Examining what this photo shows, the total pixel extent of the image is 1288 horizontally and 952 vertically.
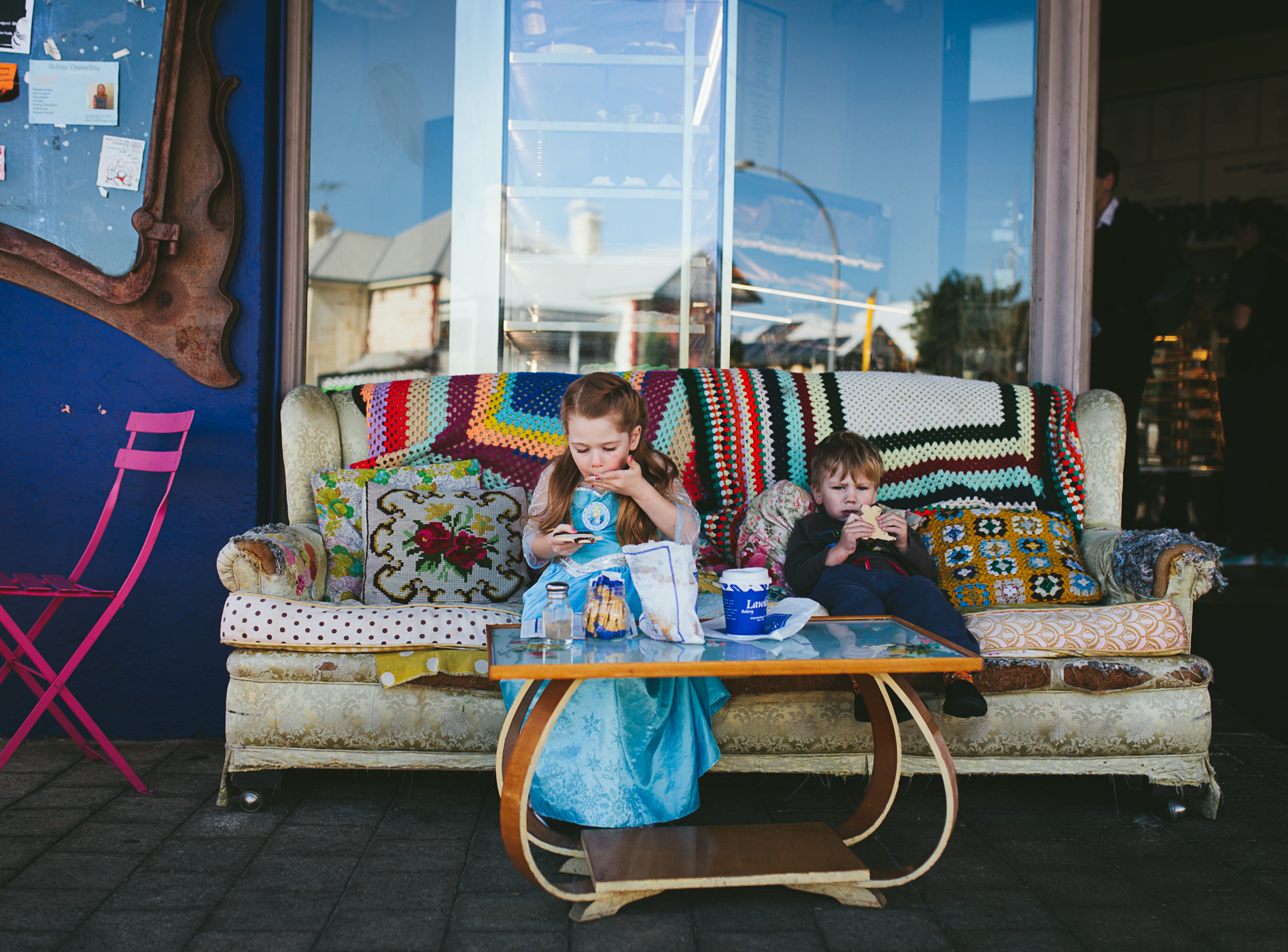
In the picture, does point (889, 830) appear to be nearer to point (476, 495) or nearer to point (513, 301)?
point (476, 495)

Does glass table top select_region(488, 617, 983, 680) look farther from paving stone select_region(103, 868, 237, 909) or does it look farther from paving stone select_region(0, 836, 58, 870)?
paving stone select_region(0, 836, 58, 870)

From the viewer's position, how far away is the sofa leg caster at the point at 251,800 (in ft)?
7.39

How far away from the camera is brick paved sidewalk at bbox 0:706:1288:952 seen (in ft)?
5.57

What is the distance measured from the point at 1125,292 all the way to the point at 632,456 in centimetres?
338

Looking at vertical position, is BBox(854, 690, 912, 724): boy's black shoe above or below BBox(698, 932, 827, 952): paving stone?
above

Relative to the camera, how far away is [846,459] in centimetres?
259

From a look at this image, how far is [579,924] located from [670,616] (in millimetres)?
573

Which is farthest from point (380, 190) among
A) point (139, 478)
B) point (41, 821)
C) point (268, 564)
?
point (41, 821)

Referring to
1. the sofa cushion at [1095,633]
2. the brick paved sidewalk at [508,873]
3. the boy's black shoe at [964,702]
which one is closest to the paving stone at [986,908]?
the brick paved sidewalk at [508,873]

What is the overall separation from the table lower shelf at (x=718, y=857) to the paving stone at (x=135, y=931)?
0.72m

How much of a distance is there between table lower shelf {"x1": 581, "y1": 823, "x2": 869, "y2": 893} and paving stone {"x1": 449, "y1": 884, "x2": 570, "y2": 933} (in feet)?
0.35

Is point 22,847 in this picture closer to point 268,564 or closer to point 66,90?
point 268,564

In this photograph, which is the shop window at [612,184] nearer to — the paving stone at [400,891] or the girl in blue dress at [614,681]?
the girl in blue dress at [614,681]

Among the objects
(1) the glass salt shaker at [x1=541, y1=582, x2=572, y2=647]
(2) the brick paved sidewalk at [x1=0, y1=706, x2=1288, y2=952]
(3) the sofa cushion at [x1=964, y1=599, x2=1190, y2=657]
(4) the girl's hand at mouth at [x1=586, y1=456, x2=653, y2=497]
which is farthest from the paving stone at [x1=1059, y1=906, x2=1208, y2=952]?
(4) the girl's hand at mouth at [x1=586, y1=456, x2=653, y2=497]
